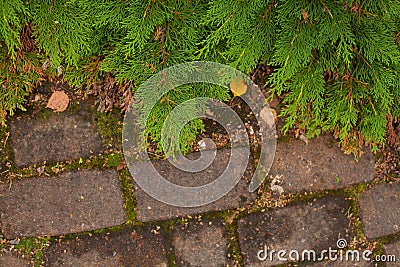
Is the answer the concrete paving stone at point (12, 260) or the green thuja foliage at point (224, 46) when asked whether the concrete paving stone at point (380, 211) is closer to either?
the green thuja foliage at point (224, 46)

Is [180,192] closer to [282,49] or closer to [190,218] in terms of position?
[190,218]

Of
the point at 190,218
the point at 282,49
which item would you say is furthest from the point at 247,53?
the point at 190,218

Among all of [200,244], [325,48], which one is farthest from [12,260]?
[325,48]

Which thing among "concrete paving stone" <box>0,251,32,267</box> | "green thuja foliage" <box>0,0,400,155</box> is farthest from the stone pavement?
"green thuja foliage" <box>0,0,400,155</box>

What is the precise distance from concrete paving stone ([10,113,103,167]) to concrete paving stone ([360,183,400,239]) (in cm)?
167

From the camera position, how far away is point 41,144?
2479 mm

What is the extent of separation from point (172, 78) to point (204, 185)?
2.24 ft

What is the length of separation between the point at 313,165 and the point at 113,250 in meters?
1.29

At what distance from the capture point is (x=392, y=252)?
8.66 ft

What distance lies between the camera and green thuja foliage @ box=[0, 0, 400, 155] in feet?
6.82

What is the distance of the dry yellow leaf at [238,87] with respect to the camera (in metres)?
2.52

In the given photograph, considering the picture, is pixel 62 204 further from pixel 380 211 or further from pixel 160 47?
pixel 380 211

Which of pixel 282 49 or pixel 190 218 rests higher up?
pixel 282 49

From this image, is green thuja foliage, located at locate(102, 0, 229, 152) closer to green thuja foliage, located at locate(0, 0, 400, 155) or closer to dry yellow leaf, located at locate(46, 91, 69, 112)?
green thuja foliage, located at locate(0, 0, 400, 155)
